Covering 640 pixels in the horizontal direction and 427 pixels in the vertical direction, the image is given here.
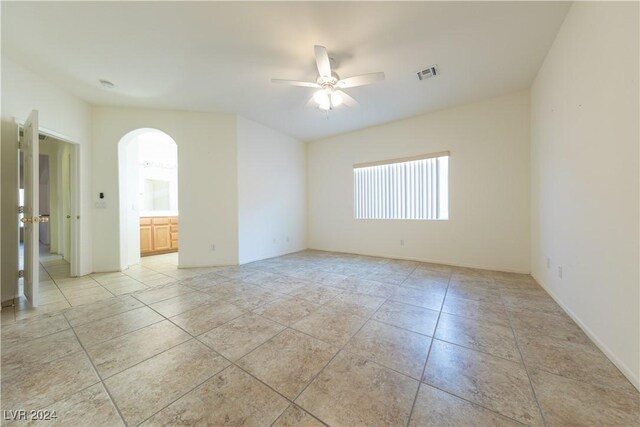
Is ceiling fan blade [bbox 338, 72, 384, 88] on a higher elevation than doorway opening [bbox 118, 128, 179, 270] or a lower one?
higher

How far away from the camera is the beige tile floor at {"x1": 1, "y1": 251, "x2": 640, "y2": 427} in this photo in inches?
44.5

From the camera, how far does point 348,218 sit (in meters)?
5.26

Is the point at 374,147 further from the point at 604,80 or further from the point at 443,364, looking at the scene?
the point at 443,364

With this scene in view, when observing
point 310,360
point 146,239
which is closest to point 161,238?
point 146,239

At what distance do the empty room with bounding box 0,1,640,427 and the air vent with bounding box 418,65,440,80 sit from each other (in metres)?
0.03

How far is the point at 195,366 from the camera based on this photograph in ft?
4.82

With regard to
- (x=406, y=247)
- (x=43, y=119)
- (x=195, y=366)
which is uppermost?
(x=43, y=119)

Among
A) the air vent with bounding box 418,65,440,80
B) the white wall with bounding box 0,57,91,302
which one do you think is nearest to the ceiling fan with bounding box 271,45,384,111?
the air vent with bounding box 418,65,440,80

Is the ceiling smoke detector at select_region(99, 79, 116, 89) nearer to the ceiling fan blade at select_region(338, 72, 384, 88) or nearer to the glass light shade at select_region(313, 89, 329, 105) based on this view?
the glass light shade at select_region(313, 89, 329, 105)

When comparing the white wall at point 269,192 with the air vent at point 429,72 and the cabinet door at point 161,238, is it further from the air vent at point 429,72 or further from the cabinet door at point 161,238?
the air vent at point 429,72

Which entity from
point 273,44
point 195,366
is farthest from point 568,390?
point 273,44

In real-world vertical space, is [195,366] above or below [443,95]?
below

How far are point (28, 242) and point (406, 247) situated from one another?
18.0 feet

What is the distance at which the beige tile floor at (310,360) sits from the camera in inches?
44.5
